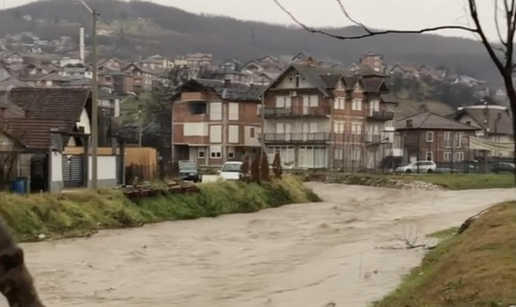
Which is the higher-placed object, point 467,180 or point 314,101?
point 314,101

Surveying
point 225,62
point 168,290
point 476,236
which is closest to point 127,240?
point 168,290

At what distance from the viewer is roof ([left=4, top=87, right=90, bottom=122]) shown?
39812 millimetres

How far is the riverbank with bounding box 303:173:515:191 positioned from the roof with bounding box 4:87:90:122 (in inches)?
913

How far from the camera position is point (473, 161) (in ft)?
254

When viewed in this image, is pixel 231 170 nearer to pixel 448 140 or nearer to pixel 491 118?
pixel 448 140

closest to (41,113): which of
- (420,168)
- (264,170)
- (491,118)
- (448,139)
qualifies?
(264,170)

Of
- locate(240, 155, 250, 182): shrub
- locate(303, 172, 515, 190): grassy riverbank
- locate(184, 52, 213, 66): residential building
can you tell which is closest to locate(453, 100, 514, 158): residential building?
locate(303, 172, 515, 190): grassy riverbank

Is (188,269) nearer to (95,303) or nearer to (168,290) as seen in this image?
(168,290)

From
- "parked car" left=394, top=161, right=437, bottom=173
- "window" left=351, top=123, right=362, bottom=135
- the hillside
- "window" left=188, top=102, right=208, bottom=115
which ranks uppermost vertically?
the hillside

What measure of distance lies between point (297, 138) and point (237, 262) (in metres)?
51.1

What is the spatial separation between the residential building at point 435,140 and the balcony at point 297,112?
12772mm

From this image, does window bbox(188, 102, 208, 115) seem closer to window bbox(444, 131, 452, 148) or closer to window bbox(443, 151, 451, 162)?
window bbox(444, 131, 452, 148)

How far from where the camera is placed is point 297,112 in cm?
7281

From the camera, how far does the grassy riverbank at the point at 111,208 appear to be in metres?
25.9
